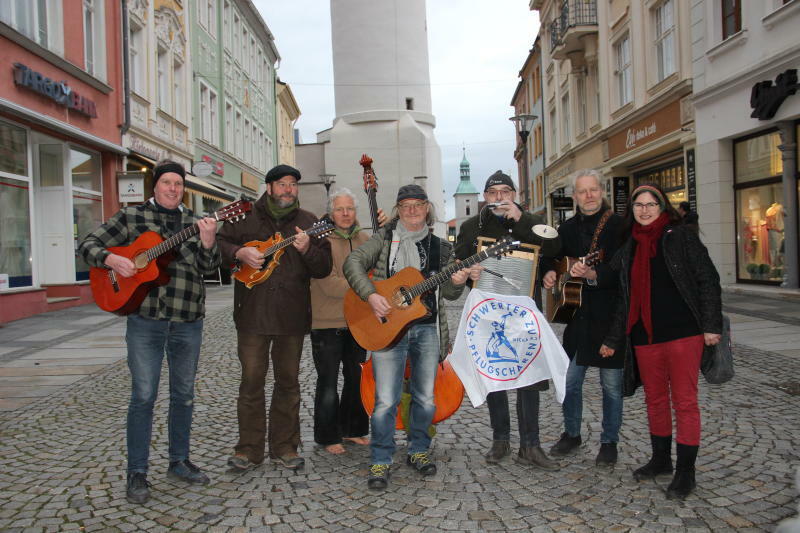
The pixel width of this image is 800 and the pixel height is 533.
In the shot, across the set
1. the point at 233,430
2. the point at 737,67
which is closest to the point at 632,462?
the point at 233,430

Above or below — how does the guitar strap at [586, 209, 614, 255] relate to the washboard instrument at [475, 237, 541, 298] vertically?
above

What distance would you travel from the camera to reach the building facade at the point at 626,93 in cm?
1467

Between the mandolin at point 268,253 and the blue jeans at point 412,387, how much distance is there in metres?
0.82

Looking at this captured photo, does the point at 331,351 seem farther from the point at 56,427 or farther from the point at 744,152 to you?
the point at 744,152

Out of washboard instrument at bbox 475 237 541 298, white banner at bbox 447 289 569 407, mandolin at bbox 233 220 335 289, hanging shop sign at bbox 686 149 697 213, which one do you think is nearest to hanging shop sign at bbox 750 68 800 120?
hanging shop sign at bbox 686 149 697 213

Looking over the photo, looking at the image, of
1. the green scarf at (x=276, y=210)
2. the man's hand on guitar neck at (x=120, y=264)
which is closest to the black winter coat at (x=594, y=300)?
the green scarf at (x=276, y=210)

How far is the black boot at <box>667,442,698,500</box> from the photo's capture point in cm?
338

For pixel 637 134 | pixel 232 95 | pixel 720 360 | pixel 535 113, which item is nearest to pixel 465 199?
pixel 535 113

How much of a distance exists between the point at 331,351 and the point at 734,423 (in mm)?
3006

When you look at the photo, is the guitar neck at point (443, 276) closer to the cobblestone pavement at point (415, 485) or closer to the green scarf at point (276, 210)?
the green scarf at point (276, 210)

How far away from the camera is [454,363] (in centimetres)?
405

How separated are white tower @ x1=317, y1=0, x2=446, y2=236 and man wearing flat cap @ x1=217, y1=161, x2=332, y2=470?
2856cm

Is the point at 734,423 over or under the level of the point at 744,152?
under

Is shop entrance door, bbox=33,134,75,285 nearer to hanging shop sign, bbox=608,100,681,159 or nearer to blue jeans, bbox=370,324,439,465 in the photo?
blue jeans, bbox=370,324,439,465
